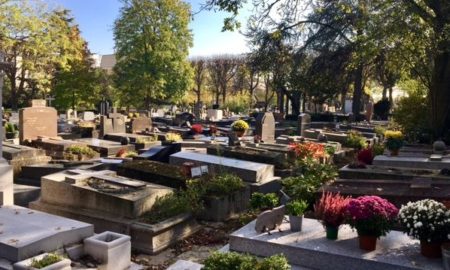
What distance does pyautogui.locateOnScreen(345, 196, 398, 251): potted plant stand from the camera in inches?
204

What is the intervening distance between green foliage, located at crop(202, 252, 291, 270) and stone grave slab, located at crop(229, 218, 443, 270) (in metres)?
1.00

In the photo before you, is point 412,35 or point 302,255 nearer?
point 302,255

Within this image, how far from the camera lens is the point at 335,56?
28.2m

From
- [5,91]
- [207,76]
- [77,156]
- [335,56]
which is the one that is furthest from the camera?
[207,76]

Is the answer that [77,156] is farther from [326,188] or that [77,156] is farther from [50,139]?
[326,188]

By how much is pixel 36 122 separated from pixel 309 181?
40.6 ft

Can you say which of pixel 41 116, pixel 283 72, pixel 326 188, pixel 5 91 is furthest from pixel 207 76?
pixel 326 188

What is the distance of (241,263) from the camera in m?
4.40

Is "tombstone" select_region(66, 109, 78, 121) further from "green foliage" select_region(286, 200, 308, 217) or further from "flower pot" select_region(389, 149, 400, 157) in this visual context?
"green foliage" select_region(286, 200, 308, 217)

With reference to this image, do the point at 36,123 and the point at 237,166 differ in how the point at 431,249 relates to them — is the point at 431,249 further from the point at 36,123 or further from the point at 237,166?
the point at 36,123

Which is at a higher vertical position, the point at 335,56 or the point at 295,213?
the point at 335,56

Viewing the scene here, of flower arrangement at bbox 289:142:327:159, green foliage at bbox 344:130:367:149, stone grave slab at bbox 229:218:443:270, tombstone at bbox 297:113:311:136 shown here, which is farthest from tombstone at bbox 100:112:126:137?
stone grave slab at bbox 229:218:443:270

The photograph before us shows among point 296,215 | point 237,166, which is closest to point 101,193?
point 296,215

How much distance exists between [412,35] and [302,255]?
463 inches
